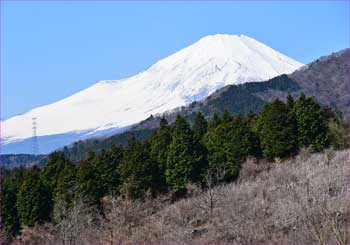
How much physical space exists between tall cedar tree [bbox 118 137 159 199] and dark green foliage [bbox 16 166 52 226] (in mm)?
3950

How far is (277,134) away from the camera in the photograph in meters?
26.4

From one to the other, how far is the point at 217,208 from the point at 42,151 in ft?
424

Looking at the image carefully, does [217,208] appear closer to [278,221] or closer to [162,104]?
[278,221]

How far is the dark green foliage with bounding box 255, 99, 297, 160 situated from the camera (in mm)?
26234

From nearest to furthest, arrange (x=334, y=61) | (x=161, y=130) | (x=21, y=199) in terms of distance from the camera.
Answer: (x=21, y=199), (x=161, y=130), (x=334, y=61)

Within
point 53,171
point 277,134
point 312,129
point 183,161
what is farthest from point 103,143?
point 312,129

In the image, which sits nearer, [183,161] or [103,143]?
[183,161]

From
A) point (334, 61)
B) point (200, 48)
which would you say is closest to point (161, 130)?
point (334, 61)

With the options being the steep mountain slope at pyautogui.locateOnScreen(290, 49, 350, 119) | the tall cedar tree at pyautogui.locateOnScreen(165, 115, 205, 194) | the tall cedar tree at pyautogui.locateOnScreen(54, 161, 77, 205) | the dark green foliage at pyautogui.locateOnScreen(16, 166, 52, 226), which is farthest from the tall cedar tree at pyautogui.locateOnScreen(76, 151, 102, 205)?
the steep mountain slope at pyautogui.locateOnScreen(290, 49, 350, 119)

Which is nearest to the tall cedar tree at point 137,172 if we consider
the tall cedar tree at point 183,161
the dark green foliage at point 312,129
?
the tall cedar tree at point 183,161

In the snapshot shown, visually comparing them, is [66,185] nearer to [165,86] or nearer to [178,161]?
[178,161]

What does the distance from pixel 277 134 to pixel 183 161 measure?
4.77 m

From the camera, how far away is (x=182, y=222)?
71.6ft

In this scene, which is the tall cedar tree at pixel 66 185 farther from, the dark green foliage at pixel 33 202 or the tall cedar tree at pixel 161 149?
the tall cedar tree at pixel 161 149
